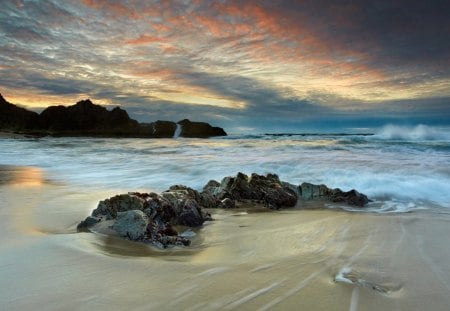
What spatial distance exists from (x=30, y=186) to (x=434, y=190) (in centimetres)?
819

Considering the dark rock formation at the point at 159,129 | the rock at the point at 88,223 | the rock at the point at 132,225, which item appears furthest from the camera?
the dark rock formation at the point at 159,129

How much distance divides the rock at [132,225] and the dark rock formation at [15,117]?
2868 inches

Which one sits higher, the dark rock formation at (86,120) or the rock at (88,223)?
the dark rock formation at (86,120)

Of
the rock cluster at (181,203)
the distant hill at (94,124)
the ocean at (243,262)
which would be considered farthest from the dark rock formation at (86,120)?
the ocean at (243,262)

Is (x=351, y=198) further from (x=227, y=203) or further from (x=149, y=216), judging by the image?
(x=149, y=216)

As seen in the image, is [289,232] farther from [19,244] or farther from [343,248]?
[19,244]

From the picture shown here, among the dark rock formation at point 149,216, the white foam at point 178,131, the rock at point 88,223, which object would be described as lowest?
the rock at point 88,223

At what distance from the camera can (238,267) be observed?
2.76m

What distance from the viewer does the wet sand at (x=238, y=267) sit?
7.14ft

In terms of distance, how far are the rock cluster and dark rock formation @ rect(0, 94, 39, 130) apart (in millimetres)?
71671

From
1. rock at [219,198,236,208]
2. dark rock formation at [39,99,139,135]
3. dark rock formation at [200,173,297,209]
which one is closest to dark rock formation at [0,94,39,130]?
dark rock formation at [39,99,139,135]

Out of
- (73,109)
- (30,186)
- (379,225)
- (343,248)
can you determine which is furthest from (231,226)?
(73,109)

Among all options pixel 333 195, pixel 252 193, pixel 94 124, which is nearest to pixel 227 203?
pixel 252 193

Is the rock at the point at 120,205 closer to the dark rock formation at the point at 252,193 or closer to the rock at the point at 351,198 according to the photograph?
the dark rock formation at the point at 252,193
